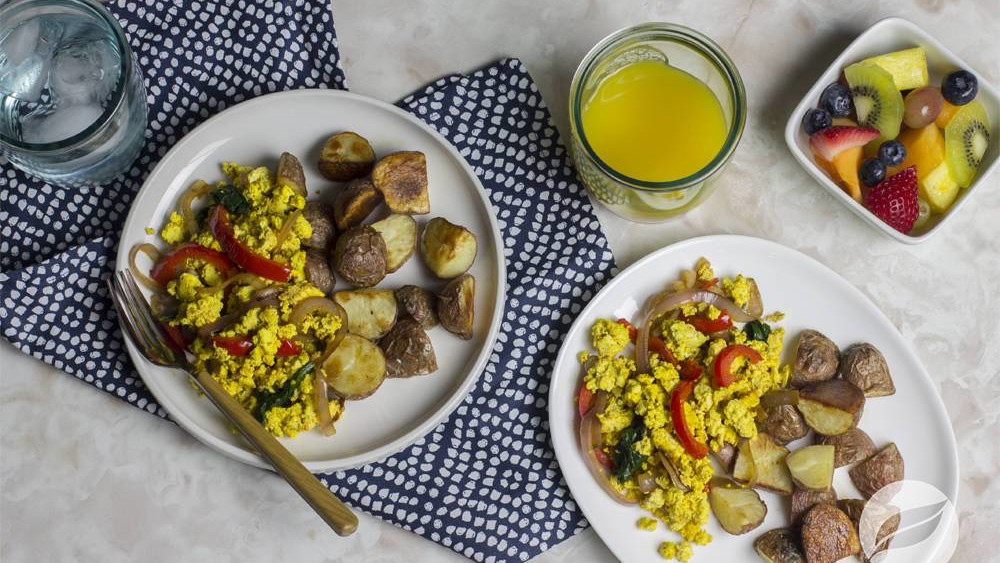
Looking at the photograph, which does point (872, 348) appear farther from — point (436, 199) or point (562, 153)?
point (436, 199)

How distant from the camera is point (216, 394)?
1.75m

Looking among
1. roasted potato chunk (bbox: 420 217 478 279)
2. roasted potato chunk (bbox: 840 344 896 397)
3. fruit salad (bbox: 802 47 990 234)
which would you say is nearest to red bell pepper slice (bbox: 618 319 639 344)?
roasted potato chunk (bbox: 420 217 478 279)

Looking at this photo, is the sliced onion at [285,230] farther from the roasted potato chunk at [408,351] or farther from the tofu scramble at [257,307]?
the roasted potato chunk at [408,351]

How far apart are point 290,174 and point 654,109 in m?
0.74

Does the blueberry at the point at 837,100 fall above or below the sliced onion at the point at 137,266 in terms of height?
above

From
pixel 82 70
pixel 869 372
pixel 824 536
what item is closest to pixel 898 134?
pixel 869 372

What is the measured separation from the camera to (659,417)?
1.79m

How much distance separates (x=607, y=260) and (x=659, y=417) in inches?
14.3

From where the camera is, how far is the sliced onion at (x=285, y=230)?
1.79 meters

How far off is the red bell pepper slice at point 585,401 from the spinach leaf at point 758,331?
0.34m

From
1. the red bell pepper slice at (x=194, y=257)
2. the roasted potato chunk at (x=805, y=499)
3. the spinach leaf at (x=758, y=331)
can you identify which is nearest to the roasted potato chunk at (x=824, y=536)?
the roasted potato chunk at (x=805, y=499)

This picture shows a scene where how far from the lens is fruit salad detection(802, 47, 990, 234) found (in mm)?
1900

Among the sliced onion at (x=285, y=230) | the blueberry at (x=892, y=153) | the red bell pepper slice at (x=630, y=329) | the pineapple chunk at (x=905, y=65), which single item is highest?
the pineapple chunk at (x=905, y=65)

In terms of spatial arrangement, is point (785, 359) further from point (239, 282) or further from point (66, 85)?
point (66, 85)
